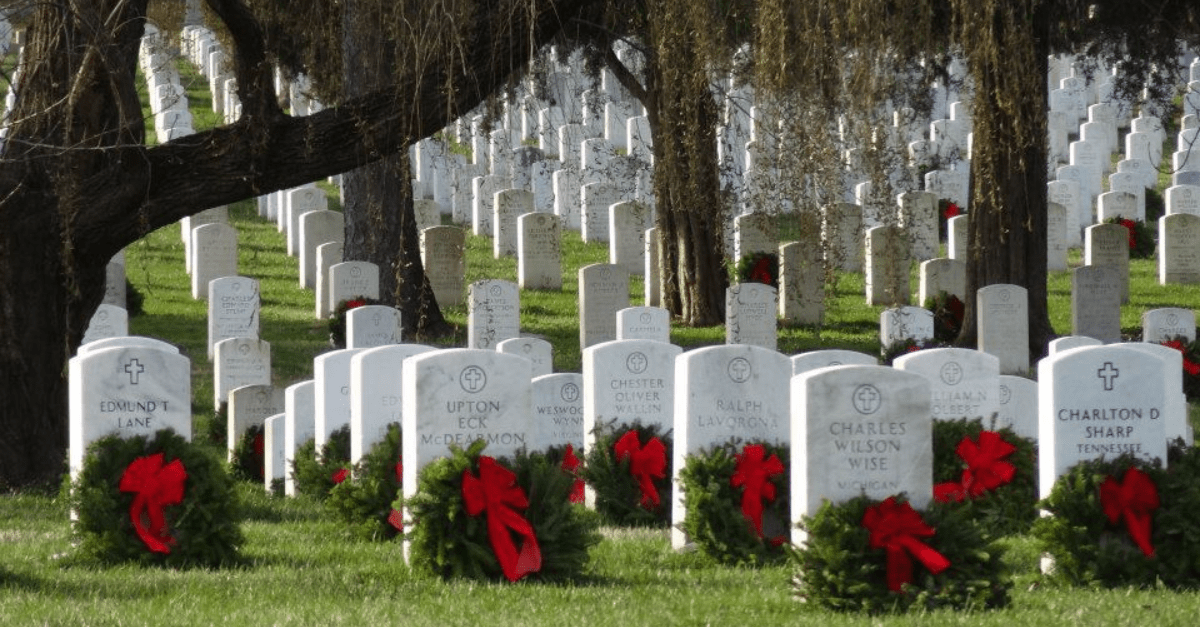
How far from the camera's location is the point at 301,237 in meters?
24.0

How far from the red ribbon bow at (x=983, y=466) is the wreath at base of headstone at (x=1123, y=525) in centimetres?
217

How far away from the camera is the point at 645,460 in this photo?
36.1 feet

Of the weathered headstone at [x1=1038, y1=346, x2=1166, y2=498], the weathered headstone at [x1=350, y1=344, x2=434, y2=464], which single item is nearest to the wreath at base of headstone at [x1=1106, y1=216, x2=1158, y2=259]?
the weathered headstone at [x1=350, y1=344, x2=434, y2=464]

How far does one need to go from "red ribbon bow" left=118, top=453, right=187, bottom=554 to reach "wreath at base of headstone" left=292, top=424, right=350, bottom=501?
1.95 metres

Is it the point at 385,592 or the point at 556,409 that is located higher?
the point at 556,409

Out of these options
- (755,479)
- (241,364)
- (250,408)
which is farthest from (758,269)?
(755,479)

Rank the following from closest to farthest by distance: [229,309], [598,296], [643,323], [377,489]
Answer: [377,489]
[643,323]
[229,309]
[598,296]

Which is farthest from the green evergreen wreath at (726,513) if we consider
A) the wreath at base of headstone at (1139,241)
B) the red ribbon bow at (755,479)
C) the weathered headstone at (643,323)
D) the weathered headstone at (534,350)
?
the wreath at base of headstone at (1139,241)

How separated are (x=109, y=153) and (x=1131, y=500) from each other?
635 centimetres

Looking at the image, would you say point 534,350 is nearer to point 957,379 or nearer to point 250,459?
point 250,459

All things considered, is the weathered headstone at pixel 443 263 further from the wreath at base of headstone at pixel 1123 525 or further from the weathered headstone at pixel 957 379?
the wreath at base of headstone at pixel 1123 525

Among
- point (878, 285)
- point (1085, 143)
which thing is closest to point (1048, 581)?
point (878, 285)

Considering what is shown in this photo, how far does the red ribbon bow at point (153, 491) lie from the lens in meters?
9.15

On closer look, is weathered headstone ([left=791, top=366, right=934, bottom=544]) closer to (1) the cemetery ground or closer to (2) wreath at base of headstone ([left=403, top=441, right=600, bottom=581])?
(1) the cemetery ground
